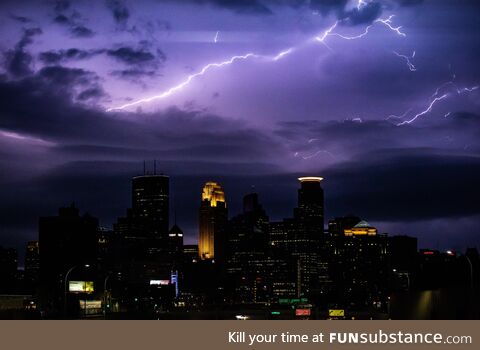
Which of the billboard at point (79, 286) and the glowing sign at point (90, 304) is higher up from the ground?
the billboard at point (79, 286)

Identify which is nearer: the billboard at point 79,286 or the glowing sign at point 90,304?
the glowing sign at point 90,304

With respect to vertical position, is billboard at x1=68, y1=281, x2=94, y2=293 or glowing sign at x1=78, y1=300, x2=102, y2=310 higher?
billboard at x1=68, y1=281, x2=94, y2=293

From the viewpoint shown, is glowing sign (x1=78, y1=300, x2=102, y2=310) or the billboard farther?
the billboard

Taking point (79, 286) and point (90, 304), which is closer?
point (90, 304)

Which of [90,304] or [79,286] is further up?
[79,286]
